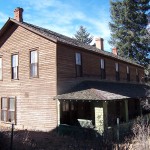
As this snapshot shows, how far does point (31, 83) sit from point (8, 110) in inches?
139

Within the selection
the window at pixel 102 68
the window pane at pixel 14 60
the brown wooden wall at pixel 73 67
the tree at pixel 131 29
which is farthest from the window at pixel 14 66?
the tree at pixel 131 29

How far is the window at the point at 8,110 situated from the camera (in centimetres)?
2060

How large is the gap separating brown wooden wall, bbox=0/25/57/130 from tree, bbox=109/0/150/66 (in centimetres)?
2567

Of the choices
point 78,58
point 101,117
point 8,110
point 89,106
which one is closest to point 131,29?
point 78,58

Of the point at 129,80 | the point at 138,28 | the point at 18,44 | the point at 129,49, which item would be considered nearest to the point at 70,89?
the point at 18,44

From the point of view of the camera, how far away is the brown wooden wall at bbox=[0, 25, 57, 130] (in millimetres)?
18188

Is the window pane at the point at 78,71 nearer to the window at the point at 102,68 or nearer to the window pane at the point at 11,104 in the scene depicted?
the window at the point at 102,68

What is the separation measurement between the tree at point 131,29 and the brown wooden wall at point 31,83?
25674 mm

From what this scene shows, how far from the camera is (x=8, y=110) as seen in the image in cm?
2092

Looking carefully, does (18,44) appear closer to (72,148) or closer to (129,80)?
(72,148)

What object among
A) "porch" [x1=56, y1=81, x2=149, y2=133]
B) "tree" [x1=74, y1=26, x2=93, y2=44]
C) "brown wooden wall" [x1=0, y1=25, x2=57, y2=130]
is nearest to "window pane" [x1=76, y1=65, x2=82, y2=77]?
"porch" [x1=56, y1=81, x2=149, y2=133]

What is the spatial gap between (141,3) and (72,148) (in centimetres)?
3800

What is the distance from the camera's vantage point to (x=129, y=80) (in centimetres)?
3133

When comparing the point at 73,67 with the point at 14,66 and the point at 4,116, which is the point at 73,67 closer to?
the point at 14,66
